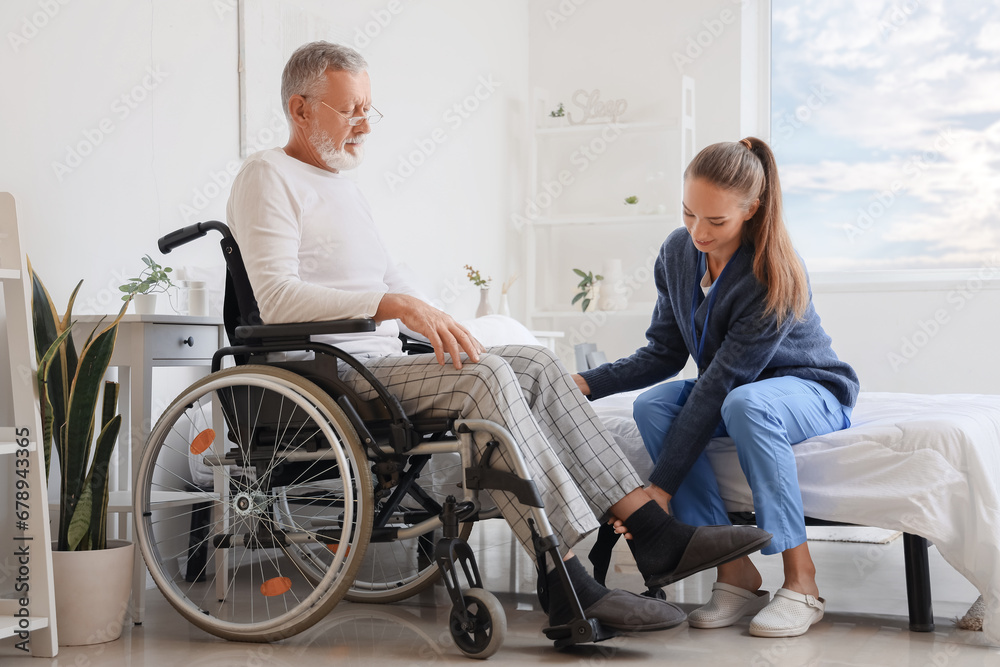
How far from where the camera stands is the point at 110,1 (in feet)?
8.35

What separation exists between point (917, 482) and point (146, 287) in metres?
1.80

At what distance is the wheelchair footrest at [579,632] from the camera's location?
5.24 feet

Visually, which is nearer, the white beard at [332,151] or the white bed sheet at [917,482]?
the white bed sheet at [917,482]

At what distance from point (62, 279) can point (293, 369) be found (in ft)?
3.05

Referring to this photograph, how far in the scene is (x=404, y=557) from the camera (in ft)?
8.91

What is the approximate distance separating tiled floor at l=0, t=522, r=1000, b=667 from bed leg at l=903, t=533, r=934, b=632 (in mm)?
32

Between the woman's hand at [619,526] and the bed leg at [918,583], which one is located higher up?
the woman's hand at [619,526]

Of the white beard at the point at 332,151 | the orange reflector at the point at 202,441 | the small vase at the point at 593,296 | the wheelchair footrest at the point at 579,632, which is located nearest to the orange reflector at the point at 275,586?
the orange reflector at the point at 202,441

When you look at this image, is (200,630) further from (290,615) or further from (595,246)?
(595,246)

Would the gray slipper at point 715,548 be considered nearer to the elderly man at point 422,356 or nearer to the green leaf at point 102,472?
the elderly man at point 422,356

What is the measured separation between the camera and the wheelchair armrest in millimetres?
1669

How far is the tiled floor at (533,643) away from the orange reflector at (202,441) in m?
0.37

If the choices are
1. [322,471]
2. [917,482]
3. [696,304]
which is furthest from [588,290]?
[322,471]

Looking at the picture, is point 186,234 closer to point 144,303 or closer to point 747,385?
point 144,303
